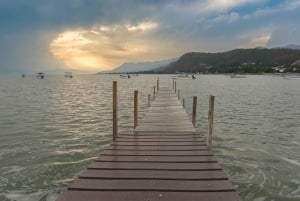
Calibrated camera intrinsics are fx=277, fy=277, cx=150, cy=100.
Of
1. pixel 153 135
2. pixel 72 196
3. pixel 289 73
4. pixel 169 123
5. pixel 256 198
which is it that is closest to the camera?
pixel 72 196

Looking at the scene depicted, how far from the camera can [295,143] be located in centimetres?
1330

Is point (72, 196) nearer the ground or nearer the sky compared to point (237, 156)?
nearer the sky

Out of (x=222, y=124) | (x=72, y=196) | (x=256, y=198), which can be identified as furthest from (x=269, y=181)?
(x=222, y=124)

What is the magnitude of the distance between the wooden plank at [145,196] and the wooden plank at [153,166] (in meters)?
1.31

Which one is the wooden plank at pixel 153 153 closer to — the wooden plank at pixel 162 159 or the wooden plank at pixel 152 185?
the wooden plank at pixel 162 159

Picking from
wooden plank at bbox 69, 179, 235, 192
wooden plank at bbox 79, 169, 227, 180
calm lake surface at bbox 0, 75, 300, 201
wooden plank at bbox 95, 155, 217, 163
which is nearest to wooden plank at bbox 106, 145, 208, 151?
wooden plank at bbox 95, 155, 217, 163

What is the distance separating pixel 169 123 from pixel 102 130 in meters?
4.63

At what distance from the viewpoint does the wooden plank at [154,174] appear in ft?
18.3

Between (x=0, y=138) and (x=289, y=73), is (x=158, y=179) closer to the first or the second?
(x=0, y=138)

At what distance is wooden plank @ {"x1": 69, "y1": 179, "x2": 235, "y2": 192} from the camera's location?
500 cm

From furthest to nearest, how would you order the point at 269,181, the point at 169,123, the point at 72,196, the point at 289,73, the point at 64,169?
the point at 289,73 → the point at 169,123 → the point at 64,169 → the point at 269,181 → the point at 72,196

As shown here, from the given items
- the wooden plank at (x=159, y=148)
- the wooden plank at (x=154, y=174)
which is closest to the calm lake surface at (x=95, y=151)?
the wooden plank at (x=159, y=148)

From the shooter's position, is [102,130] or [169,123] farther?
[102,130]

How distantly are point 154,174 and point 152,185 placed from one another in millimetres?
601
